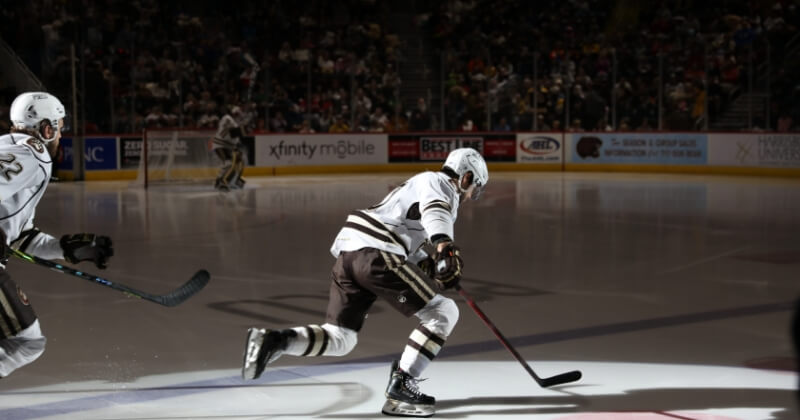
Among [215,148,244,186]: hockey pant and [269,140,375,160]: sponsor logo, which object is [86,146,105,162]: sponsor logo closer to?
[215,148,244,186]: hockey pant

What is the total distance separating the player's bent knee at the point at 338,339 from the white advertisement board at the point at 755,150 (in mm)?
17568

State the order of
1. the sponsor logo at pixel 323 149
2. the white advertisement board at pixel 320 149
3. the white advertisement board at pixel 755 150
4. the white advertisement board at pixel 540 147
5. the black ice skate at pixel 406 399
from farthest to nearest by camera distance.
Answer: the white advertisement board at pixel 540 147, the sponsor logo at pixel 323 149, the white advertisement board at pixel 320 149, the white advertisement board at pixel 755 150, the black ice skate at pixel 406 399

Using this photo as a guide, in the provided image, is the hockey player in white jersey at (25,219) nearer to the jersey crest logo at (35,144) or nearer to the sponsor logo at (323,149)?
the jersey crest logo at (35,144)

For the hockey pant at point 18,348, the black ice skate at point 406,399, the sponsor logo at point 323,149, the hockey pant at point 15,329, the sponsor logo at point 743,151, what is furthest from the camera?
the sponsor logo at point 323,149

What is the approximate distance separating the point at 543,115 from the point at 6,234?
19.4 metres

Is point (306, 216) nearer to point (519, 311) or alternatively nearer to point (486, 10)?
point (519, 311)

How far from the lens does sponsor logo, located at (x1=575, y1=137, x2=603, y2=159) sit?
22.6 metres

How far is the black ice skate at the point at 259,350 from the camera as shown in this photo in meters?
4.18

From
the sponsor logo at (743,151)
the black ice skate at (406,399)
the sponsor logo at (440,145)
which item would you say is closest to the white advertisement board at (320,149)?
the sponsor logo at (440,145)

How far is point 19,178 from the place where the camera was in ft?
12.9

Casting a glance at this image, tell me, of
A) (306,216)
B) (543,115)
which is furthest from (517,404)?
(543,115)

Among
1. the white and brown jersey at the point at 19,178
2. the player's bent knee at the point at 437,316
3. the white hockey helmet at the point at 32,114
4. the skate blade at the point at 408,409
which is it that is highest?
the white hockey helmet at the point at 32,114

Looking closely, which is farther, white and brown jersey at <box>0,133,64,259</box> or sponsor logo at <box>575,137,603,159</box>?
sponsor logo at <box>575,137,603,159</box>

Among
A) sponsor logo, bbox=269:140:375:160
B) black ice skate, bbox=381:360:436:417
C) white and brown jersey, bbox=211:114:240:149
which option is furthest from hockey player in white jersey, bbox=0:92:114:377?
sponsor logo, bbox=269:140:375:160
